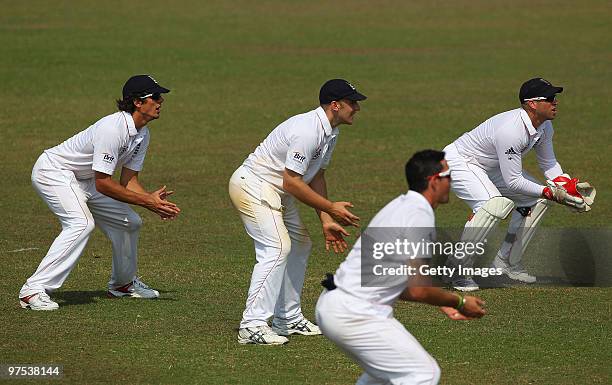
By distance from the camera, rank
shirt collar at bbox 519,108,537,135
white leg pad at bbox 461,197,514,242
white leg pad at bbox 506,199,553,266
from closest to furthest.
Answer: white leg pad at bbox 461,197,514,242
shirt collar at bbox 519,108,537,135
white leg pad at bbox 506,199,553,266

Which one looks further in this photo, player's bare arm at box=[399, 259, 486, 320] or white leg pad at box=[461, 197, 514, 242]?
white leg pad at box=[461, 197, 514, 242]

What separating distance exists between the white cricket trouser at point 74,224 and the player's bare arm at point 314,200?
2.40m

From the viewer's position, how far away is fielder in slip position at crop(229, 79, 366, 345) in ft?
32.2

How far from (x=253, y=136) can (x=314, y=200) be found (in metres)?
12.9

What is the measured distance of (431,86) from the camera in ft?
90.5

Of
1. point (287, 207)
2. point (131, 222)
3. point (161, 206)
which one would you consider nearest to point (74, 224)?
point (131, 222)

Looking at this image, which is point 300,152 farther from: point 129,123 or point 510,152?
point 510,152

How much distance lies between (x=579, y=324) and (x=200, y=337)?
345 centimetres

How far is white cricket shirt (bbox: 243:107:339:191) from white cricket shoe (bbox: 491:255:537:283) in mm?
3382

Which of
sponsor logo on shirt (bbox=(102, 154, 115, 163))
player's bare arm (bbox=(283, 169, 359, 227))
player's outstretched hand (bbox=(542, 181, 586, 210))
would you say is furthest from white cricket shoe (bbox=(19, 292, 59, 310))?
player's outstretched hand (bbox=(542, 181, 586, 210))

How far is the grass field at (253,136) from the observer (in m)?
9.63

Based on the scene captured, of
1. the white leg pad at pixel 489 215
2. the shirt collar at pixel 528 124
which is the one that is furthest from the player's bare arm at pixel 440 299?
the shirt collar at pixel 528 124

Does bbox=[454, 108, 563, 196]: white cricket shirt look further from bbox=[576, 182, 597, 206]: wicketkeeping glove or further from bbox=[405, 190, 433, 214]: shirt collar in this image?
bbox=[405, 190, 433, 214]: shirt collar

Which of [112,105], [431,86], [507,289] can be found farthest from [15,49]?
[507,289]
